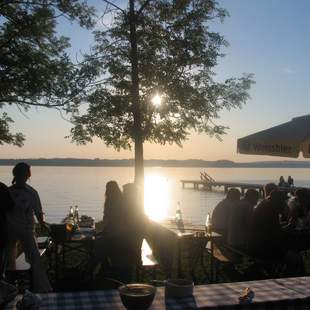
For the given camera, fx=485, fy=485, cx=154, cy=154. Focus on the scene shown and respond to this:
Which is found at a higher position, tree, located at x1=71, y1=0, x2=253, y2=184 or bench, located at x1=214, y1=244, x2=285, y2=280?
tree, located at x1=71, y1=0, x2=253, y2=184

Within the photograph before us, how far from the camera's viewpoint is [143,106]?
1400cm

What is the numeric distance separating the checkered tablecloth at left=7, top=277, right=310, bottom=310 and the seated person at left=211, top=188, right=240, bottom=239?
470 centimetres

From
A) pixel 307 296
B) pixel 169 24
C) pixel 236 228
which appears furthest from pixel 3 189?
pixel 169 24

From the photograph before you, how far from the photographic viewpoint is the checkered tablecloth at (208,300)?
3438 millimetres

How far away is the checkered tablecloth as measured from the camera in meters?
3.44

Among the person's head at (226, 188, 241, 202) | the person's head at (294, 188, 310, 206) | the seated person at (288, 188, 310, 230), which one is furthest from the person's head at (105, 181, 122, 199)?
the person's head at (294, 188, 310, 206)

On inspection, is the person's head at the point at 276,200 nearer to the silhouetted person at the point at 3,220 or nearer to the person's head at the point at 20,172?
the person's head at the point at 20,172

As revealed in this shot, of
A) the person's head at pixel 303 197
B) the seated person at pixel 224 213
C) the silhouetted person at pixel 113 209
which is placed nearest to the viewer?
the silhouetted person at pixel 113 209

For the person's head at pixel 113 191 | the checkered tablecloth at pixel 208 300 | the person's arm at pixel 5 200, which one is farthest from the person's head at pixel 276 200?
the person's arm at pixel 5 200

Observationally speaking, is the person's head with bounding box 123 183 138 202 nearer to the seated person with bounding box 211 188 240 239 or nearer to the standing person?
the standing person

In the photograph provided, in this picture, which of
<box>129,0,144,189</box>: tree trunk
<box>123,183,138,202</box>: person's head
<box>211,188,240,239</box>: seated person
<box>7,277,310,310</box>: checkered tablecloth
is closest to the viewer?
<box>7,277,310,310</box>: checkered tablecloth

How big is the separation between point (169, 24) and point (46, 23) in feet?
11.3

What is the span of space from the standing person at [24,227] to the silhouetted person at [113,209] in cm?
121

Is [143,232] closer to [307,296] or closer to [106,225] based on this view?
[106,225]
